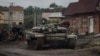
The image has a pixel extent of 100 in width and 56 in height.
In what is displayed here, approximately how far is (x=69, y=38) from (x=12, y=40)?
12.2m

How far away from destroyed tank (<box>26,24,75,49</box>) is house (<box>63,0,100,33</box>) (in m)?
13.8

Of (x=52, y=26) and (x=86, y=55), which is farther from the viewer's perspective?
(x=52, y=26)

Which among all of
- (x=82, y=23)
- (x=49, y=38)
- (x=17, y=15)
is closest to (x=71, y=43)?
(x=49, y=38)

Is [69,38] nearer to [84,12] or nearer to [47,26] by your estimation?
[47,26]

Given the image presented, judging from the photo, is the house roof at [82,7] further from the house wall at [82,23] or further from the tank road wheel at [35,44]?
the tank road wheel at [35,44]

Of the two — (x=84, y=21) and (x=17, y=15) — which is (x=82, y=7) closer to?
(x=84, y=21)

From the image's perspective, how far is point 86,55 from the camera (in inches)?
685

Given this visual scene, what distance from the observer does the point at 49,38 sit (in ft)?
76.5

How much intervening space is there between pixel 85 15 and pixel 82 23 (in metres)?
1.47

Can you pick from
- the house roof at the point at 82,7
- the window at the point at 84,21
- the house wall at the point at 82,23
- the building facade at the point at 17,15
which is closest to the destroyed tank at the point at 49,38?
the house roof at the point at 82,7

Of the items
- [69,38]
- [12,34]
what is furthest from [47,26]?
[12,34]

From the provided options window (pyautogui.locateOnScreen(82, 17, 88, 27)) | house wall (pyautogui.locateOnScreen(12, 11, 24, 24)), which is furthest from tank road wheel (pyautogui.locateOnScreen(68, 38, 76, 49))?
house wall (pyautogui.locateOnScreen(12, 11, 24, 24))

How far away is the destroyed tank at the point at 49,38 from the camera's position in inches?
910

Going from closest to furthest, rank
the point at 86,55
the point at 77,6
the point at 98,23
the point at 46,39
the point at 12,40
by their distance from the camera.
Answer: the point at 86,55
the point at 46,39
the point at 12,40
the point at 98,23
the point at 77,6
